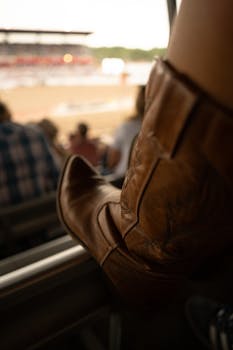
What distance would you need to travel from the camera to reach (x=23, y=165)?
1.64 metres

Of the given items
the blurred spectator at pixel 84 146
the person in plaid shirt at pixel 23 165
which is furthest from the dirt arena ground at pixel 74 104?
the person in plaid shirt at pixel 23 165

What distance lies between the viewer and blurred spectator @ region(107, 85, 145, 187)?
2310 mm

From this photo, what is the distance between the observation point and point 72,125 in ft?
27.4

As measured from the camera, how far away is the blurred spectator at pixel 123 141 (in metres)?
2.31

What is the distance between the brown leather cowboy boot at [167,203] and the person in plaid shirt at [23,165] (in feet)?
2.73

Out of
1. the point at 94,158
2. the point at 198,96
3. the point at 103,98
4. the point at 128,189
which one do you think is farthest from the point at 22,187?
the point at 103,98

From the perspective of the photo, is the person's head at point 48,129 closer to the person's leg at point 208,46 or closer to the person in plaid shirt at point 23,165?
the person in plaid shirt at point 23,165

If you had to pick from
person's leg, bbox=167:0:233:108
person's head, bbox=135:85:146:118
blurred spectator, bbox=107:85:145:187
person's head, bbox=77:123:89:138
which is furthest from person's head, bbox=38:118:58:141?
person's leg, bbox=167:0:233:108

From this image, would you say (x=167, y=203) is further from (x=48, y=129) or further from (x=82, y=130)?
(x=82, y=130)

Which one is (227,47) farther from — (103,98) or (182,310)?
(103,98)

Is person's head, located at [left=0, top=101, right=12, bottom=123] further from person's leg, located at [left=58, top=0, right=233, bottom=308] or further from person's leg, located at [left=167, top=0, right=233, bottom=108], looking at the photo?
person's leg, located at [left=167, top=0, right=233, bottom=108]

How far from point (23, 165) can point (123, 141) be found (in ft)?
3.17

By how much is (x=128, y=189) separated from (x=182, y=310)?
869mm

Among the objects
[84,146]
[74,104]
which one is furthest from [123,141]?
[74,104]
